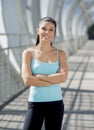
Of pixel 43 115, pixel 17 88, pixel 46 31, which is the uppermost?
pixel 46 31

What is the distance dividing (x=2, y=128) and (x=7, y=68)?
3.53 meters

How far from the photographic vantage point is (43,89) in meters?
3.77

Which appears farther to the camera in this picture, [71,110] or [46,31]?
[71,110]

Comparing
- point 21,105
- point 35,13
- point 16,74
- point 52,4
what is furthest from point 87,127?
point 52,4

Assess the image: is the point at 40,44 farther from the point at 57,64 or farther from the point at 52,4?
the point at 52,4

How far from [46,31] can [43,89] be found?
483 millimetres

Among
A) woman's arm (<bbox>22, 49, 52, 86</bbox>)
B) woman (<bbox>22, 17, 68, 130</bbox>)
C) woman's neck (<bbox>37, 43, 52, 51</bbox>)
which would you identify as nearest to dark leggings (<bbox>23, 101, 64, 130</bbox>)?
woman (<bbox>22, 17, 68, 130</bbox>)

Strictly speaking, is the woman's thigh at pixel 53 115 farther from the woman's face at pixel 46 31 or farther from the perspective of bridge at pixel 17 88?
the perspective of bridge at pixel 17 88

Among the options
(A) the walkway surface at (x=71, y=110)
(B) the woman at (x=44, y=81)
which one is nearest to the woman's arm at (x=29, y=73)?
(B) the woman at (x=44, y=81)

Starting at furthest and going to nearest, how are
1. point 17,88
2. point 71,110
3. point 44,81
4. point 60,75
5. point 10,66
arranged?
point 17,88, point 10,66, point 71,110, point 60,75, point 44,81

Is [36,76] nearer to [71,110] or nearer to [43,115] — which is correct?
[43,115]

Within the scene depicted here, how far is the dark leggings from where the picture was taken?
374 cm

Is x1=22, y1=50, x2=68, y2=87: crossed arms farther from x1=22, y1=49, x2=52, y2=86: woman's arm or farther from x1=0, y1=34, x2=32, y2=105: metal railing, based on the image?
x1=0, y1=34, x2=32, y2=105: metal railing

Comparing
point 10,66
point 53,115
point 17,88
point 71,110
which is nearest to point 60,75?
point 53,115
